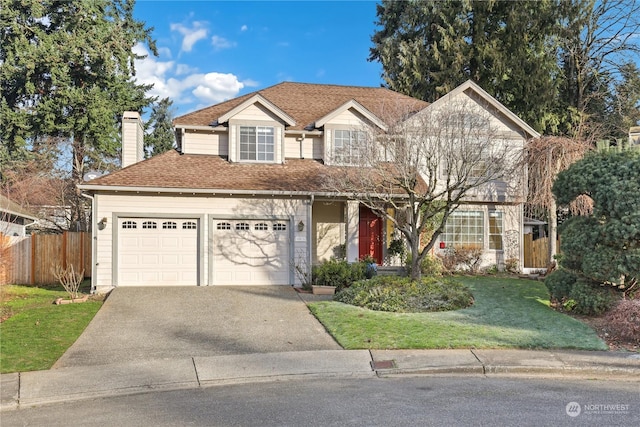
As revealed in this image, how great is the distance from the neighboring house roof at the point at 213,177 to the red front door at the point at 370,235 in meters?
2.74

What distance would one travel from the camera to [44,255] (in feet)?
57.7

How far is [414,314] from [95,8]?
2522 cm

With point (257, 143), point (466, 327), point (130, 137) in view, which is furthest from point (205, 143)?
point (466, 327)

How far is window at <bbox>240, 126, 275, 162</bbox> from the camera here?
16.7 metres

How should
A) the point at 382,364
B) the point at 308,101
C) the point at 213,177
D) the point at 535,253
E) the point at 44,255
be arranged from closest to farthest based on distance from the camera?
the point at 382,364 → the point at 213,177 → the point at 44,255 → the point at 308,101 → the point at 535,253

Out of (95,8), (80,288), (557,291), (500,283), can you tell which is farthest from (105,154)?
(557,291)

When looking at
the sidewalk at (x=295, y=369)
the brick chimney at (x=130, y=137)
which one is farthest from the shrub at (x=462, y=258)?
the brick chimney at (x=130, y=137)

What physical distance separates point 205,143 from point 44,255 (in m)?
7.31

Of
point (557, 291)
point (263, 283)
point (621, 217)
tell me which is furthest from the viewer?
point (263, 283)

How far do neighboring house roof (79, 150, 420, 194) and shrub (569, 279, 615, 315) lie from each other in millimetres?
6380

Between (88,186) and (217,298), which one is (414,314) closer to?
(217,298)

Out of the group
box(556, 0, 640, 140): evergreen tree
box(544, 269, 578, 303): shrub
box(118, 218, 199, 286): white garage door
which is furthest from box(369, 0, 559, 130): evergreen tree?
box(118, 218, 199, 286): white garage door

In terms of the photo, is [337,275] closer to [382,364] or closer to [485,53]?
A: [382,364]

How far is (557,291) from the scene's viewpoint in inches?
442
